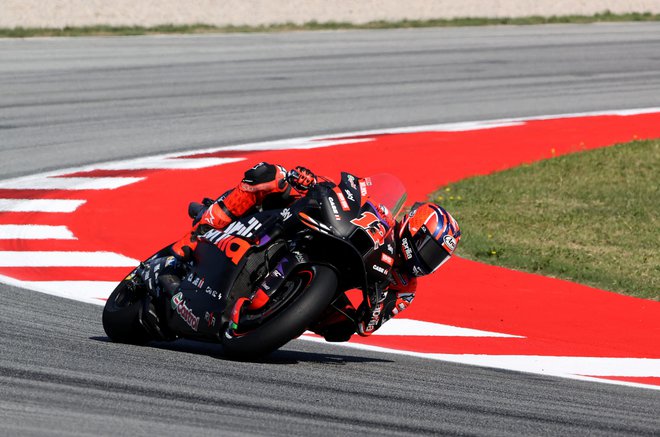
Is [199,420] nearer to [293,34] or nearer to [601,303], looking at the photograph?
[601,303]

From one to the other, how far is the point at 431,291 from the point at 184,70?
1351 cm

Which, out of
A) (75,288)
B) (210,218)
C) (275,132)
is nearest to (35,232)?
(75,288)

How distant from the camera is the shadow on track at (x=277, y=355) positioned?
739 cm

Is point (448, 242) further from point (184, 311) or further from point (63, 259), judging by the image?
point (63, 259)

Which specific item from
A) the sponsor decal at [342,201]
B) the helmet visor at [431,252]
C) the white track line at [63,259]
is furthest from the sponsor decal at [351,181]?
the white track line at [63,259]

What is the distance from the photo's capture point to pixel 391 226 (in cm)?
717

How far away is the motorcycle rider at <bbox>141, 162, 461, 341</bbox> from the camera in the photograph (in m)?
7.12

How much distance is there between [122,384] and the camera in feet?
20.3

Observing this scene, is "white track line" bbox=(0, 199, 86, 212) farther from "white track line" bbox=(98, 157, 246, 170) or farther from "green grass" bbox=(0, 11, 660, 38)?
"green grass" bbox=(0, 11, 660, 38)

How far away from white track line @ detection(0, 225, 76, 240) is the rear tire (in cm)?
378

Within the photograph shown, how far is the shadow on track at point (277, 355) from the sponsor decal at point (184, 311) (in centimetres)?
21

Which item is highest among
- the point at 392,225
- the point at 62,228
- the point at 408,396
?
the point at 392,225

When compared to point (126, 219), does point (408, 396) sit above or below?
above

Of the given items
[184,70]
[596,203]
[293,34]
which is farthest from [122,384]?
[293,34]
